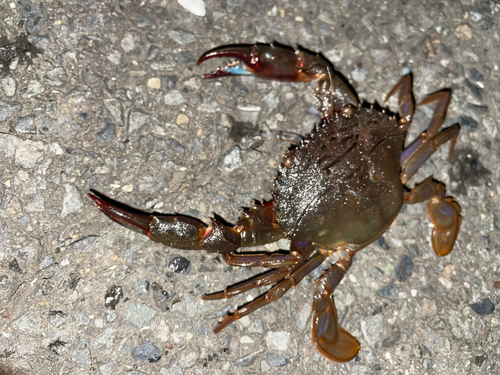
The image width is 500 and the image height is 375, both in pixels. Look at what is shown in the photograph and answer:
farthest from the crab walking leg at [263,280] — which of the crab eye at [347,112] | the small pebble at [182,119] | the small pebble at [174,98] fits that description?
the small pebble at [174,98]

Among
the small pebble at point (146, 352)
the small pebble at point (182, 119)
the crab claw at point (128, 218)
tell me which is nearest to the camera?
the crab claw at point (128, 218)

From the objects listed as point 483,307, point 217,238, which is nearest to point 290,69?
point 217,238

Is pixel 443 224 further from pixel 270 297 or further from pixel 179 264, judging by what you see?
pixel 179 264

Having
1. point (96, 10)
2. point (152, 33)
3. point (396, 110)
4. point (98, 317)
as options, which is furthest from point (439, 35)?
point (98, 317)

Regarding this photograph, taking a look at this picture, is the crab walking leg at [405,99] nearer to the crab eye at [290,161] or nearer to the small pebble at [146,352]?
the crab eye at [290,161]

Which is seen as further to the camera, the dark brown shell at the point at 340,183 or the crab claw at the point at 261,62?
the crab claw at the point at 261,62

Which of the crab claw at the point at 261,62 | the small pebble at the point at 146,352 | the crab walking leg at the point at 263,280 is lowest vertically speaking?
the small pebble at the point at 146,352

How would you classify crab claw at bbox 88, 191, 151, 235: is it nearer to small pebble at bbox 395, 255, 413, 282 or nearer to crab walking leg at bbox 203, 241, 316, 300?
crab walking leg at bbox 203, 241, 316, 300

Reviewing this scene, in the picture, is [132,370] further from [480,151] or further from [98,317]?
[480,151]
